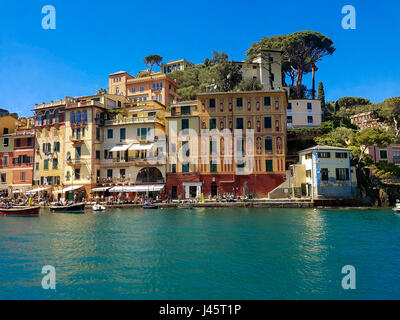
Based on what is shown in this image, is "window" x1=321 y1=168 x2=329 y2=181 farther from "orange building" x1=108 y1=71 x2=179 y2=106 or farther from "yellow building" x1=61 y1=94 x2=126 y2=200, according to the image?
"orange building" x1=108 y1=71 x2=179 y2=106

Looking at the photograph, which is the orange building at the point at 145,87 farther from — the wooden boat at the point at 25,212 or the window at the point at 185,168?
the wooden boat at the point at 25,212

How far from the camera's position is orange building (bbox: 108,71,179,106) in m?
67.4

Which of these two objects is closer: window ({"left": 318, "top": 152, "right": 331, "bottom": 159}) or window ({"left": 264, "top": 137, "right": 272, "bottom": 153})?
window ({"left": 318, "top": 152, "right": 331, "bottom": 159})

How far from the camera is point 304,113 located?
56812 mm

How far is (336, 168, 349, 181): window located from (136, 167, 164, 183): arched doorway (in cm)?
2460

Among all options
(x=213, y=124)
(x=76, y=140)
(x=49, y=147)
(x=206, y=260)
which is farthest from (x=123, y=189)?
(x=206, y=260)

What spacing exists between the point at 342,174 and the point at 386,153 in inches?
421

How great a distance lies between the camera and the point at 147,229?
2512 centimetres

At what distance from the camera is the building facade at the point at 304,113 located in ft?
186

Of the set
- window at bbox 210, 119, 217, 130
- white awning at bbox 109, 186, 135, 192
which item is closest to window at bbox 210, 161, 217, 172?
window at bbox 210, 119, 217, 130

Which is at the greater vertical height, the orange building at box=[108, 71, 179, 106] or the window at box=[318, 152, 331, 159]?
the orange building at box=[108, 71, 179, 106]
